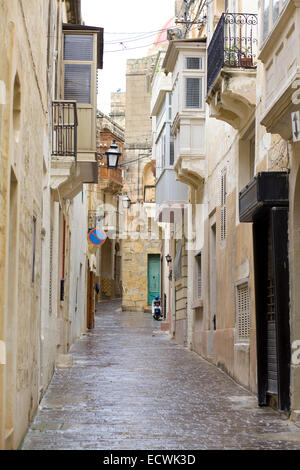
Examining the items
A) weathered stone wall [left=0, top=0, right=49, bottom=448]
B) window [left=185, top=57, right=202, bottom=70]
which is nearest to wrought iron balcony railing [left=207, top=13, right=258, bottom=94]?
weathered stone wall [left=0, top=0, right=49, bottom=448]

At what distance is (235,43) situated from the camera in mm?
13641

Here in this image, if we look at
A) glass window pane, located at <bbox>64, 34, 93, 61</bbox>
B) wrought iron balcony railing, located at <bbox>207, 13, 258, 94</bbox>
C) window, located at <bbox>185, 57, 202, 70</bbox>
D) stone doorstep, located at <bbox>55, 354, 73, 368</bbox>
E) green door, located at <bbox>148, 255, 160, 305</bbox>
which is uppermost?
window, located at <bbox>185, 57, 202, 70</bbox>

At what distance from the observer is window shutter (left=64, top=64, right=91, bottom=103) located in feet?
56.8

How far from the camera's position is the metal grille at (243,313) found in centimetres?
1328

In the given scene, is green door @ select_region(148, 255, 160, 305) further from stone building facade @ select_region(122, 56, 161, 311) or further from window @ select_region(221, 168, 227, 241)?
window @ select_region(221, 168, 227, 241)

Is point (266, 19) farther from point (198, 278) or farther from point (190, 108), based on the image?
point (198, 278)

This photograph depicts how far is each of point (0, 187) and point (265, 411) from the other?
5666 mm

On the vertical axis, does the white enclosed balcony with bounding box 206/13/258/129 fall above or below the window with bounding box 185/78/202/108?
below

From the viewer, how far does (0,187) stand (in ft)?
19.5

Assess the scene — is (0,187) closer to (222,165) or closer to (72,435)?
(72,435)

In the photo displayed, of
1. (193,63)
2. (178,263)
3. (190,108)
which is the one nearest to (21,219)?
(190,108)

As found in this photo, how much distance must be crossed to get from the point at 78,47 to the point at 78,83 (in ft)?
2.82

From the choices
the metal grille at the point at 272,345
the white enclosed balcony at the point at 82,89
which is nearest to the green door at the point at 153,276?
the white enclosed balcony at the point at 82,89

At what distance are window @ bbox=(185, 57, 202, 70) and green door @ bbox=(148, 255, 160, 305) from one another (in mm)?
30118
